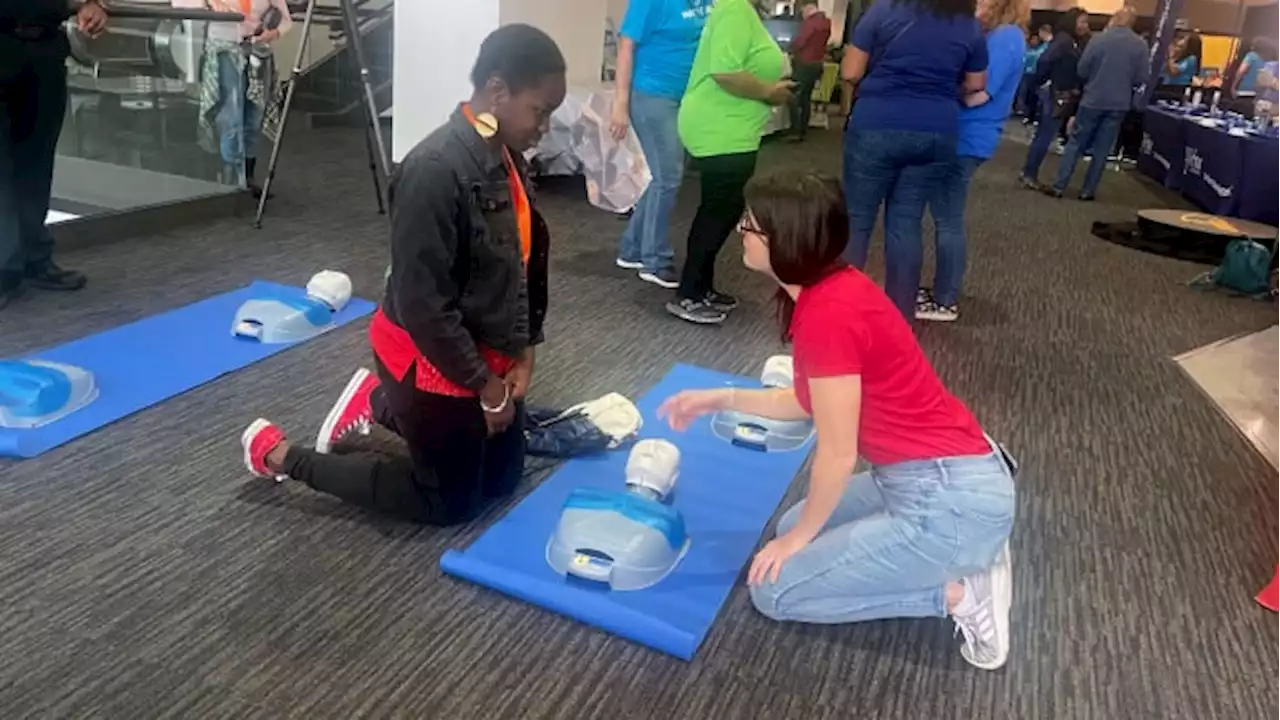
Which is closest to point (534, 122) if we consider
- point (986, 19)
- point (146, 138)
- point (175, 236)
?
point (986, 19)

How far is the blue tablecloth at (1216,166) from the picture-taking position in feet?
21.8

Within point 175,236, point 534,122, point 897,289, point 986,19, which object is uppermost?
point 986,19

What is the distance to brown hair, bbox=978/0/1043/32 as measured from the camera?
398 centimetres

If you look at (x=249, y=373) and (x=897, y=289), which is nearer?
(x=249, y=373)

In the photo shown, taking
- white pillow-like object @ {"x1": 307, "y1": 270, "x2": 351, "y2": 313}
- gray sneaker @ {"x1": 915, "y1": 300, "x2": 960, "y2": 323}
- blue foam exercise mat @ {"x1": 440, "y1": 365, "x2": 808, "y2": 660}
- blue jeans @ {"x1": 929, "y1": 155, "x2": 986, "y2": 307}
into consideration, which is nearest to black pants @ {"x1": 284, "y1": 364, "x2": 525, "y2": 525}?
blue foam exercise mat @ {"x1": 440, "y1": 365, "x2": 808, "y2": 660}

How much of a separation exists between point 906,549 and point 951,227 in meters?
2.42

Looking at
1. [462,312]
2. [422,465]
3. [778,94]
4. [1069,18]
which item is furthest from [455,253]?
[1069,18]

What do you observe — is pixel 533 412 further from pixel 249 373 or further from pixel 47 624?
pixel 47 624

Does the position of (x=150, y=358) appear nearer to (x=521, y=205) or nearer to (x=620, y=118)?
(x=521, y=205)

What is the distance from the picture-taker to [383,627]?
6.51ft

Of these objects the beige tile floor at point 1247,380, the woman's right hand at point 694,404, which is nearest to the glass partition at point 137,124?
the woman's right hand at point 694,404

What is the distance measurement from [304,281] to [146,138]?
1328 millimetres

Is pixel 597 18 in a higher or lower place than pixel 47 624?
higher

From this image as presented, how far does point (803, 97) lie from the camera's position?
9.73 metres
